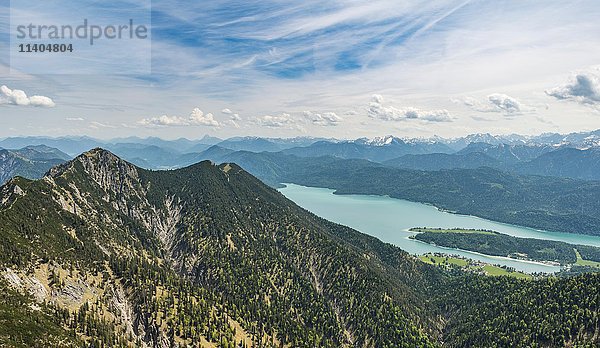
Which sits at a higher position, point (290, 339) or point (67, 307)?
point (67, 307)

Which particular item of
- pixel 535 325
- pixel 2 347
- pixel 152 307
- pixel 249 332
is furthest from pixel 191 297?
pixel 535 325

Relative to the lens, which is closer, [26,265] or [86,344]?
[86,344]

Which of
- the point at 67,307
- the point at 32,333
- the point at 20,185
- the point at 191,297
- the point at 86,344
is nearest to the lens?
the point at 32,333

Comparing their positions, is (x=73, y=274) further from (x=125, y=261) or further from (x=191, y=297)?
(x=191, y=297)

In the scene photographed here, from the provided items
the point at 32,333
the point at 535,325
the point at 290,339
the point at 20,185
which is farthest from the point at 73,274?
the point at 535,325

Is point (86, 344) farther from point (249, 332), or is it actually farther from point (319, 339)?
point (319, 339)

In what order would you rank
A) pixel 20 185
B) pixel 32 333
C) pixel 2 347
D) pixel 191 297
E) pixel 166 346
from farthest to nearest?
pixel 20 185, pixel 191 297, pixel 166 346, pixel 32 333, pixel 2 347

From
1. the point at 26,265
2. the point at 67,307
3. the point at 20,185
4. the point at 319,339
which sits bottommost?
the point at 319,339

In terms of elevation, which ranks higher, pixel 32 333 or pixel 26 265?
pixel 26 265

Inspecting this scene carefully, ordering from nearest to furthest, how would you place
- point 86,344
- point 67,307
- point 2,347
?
1. point 2,347
2. point 86,344
3. point 67,307
